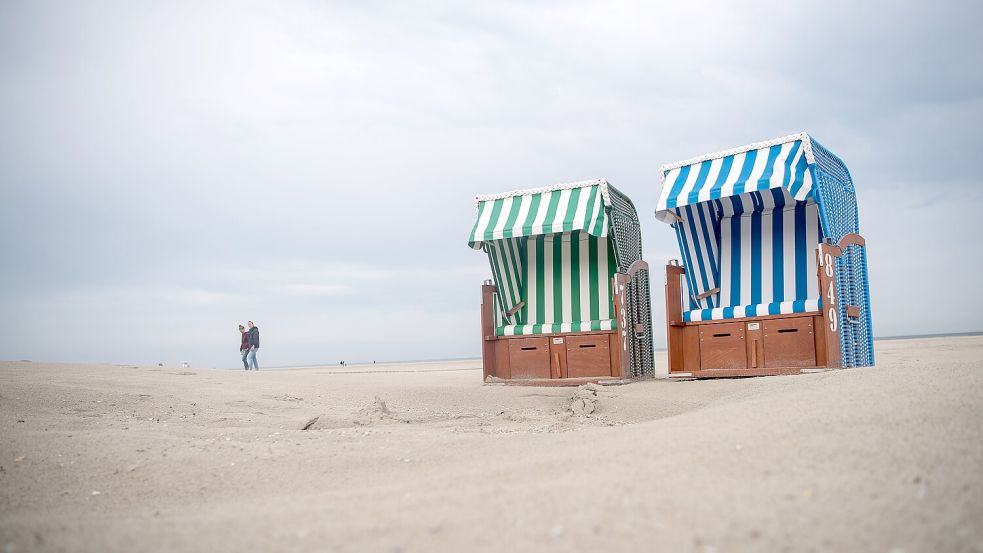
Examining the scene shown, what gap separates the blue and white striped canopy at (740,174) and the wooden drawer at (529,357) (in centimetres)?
233

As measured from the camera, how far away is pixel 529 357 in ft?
29.5

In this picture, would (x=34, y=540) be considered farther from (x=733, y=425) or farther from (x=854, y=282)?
(x=854, y=282)

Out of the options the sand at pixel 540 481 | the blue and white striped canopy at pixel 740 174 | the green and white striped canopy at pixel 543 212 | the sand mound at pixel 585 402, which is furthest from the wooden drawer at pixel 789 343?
the sand at pixel 540 481

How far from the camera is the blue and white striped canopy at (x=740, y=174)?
24.5ft

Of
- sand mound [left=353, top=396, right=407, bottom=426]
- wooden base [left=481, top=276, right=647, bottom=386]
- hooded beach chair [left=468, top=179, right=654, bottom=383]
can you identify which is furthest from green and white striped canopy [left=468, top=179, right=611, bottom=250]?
sand mound [left=353, top=396, right=407, bottom=426]

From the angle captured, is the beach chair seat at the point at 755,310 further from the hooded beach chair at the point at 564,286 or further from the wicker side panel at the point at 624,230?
the wicker side panel at the point at 624,230

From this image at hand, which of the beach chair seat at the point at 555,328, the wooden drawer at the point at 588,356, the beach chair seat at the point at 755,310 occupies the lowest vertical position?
the wooden drawer at the point at 588,356

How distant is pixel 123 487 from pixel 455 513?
6.17 feet

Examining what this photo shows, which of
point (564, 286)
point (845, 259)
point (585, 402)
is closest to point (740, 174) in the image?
point (845, 259)

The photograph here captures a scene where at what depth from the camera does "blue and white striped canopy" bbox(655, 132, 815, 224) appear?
7465 mm

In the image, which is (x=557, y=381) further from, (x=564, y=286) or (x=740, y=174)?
(x=740, y=174)

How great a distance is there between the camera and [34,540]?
220cm

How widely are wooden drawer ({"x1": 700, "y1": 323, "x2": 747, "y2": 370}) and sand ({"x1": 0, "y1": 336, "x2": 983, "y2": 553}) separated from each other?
10.9 feet

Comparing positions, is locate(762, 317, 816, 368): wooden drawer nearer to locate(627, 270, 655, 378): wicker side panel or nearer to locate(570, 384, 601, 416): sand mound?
locate(627, 270, 655, 378): wicker side panel
